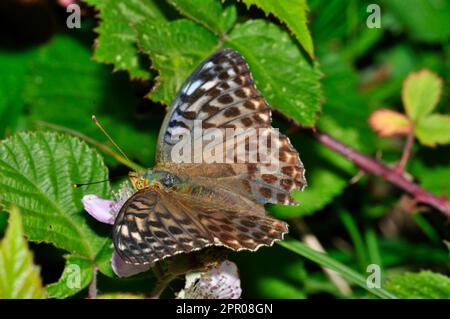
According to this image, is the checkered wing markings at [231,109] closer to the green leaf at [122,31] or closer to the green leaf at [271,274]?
the green leaf at [122,31]

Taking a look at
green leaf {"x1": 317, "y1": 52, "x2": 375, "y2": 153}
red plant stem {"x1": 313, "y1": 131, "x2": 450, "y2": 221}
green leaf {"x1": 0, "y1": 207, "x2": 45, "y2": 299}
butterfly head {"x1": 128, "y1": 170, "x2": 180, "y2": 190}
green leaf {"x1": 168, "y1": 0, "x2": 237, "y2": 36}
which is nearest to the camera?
green leaf {"x1": 0, "y1": 207, "x2": 45, "y2": 299}

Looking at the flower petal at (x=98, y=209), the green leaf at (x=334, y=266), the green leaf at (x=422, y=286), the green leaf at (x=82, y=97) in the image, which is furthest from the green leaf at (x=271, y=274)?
the flower petal at (x=98, y=209)

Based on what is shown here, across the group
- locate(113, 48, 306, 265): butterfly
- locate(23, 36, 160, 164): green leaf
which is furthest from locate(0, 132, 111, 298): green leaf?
locate(23, 36, 160, 164): green leaf

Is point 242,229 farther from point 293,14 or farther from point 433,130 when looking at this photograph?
point 433,130

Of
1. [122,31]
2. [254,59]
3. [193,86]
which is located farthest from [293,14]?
[122,31]

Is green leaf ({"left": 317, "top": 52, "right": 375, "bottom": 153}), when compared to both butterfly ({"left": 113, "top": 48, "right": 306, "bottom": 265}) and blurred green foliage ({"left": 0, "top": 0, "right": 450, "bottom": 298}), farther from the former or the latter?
butterfly ({"left": 113, "top": 48, "right": 306, "bottom": 265})

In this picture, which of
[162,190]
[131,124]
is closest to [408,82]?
[131,124]
